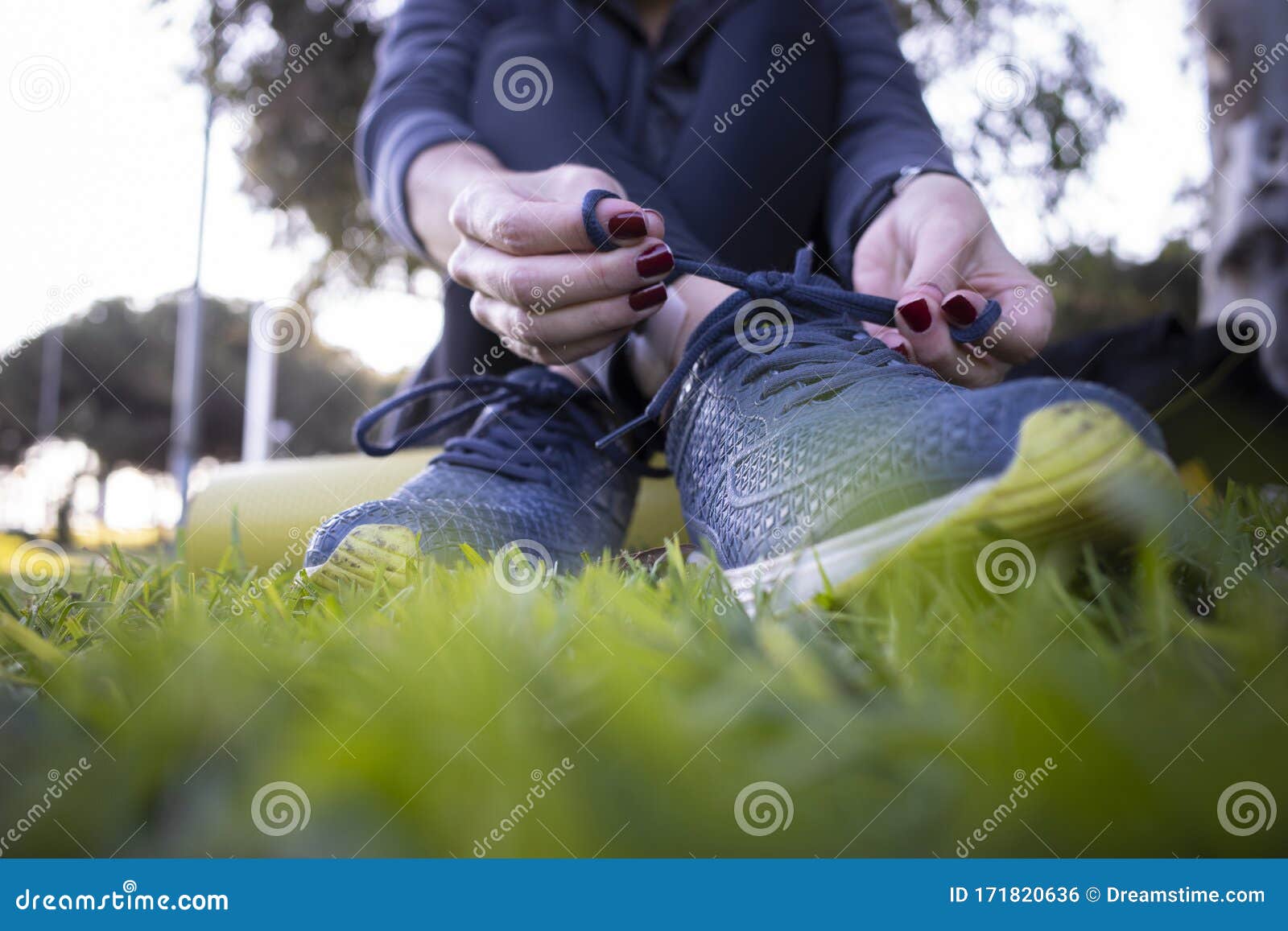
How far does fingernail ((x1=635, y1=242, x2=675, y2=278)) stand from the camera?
65 centimetres

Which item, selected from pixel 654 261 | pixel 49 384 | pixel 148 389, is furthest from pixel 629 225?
pixel 49 384

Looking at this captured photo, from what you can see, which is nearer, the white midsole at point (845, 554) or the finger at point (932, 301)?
the white midsole at point (845, 554)

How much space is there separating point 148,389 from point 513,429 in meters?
6.77

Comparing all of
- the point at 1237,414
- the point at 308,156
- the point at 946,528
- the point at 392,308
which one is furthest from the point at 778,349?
the point at 308,156

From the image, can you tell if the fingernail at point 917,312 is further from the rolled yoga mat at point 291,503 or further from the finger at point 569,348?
the rolled yoga mat at point 291,503

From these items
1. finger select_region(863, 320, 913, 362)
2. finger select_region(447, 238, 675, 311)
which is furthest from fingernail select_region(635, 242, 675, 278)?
finger select_region(863, 320, 913, 362)

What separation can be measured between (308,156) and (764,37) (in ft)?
8.49

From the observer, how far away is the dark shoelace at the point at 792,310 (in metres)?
0.65

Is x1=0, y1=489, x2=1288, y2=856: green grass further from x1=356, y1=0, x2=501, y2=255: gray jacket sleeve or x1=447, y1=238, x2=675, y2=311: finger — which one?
x1=356, y1=0, x2=501, y2=255: gray jacket sleeve

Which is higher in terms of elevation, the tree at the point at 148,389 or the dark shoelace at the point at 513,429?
the dark shoelace at the point at 513,429

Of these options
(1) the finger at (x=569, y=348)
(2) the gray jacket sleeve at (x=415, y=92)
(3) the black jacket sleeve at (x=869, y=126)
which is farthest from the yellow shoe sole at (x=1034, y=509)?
(2) the gray jacket sleeve at (x=415, y=92)

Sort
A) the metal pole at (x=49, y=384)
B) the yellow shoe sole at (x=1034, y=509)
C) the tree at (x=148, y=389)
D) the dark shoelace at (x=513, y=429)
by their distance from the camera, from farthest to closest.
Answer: the metal pole at (x=49, y=384)
the tree at (x=148, y=389)
the dark shoelace at (x=513, y=429)
the yellow shoe sole at (x=1034, y=509)

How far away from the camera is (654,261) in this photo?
0.65 metres

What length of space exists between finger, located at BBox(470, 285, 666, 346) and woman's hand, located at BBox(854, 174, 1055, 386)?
195 mm
